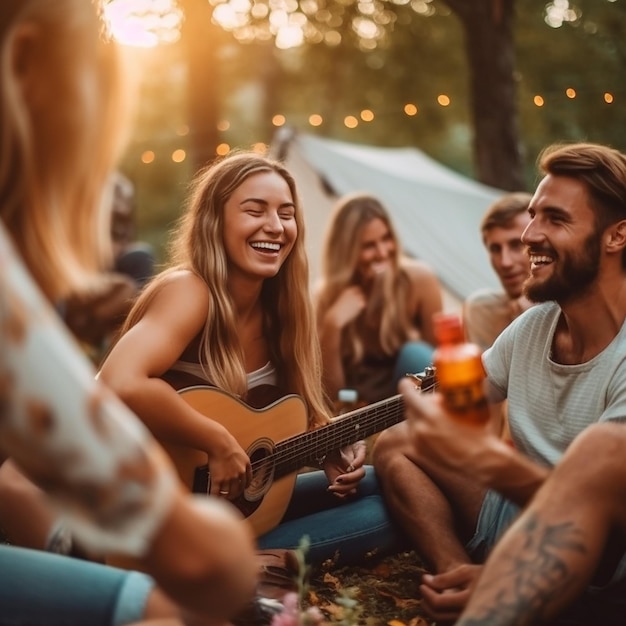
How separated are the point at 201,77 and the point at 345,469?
25.5ft

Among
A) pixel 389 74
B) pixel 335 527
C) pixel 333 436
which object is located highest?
pixel 389 74

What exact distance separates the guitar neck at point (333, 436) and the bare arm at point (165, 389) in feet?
0.85

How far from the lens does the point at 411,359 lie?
4602 millimetres

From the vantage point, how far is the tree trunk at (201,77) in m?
9.86

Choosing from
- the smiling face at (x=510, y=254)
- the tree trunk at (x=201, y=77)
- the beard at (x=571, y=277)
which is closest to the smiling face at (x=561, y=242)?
the beard at (x=571, y=277)

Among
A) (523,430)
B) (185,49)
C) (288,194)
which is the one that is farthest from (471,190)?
(523,430)

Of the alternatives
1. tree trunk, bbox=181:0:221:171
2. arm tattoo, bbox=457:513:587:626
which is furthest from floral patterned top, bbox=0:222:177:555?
tree trunk, bbox=181:0:221:171

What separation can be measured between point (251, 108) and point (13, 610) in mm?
25724

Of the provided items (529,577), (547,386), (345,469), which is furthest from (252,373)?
(529,577)

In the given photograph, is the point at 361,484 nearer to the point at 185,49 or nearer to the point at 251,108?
the point at 185,49

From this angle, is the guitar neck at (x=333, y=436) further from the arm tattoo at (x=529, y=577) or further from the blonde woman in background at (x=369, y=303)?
the blonde woman in background at (x=369, y=303)

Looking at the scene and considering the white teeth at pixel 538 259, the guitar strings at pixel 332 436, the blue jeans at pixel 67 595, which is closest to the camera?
the blue jeans at pixel 67 595

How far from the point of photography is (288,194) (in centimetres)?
316

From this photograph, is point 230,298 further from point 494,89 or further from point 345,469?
point 494,89
